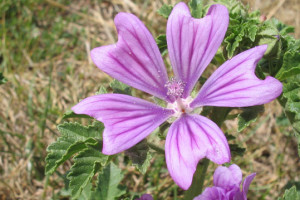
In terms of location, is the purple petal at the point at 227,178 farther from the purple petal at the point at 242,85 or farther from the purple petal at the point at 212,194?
the purple petal at the point at 242,85

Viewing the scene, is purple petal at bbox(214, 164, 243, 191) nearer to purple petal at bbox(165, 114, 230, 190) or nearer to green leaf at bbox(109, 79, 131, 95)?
purple petal at bbox(165, 114, 230, 190)

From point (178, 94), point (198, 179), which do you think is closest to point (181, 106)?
point (178, 94)

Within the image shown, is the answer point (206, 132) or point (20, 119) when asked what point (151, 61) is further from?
point (20, 119)

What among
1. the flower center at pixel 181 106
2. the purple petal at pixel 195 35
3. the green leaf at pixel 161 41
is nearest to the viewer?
the purple petal at pixel 195 35

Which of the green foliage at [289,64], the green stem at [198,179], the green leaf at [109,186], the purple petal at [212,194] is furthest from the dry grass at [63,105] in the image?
the purple petal at [212,194]

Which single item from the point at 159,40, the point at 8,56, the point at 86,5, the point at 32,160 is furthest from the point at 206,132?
the point at 86,5

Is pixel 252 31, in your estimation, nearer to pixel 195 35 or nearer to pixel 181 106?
pixel 195 35
